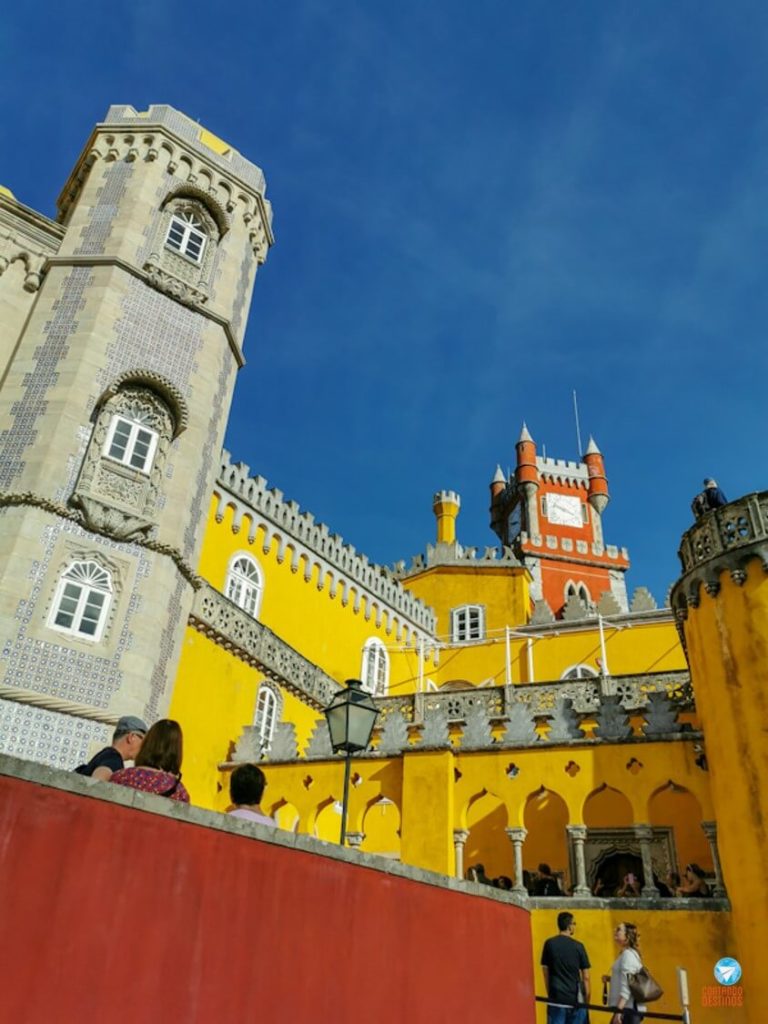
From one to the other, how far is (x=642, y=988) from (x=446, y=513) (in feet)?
85.1

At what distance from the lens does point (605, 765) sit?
13.1 metres

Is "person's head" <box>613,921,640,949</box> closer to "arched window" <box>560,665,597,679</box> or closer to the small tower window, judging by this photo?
the small tower window

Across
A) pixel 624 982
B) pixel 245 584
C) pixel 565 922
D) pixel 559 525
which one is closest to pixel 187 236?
pixel 245 584

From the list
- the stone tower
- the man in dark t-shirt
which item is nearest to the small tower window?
the stone tower

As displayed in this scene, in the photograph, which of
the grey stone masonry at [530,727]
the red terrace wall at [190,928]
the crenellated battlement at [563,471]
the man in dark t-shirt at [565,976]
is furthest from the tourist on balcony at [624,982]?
the crenellated battlement at [563,471]

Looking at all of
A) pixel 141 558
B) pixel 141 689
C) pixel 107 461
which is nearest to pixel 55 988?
pixel 141 689

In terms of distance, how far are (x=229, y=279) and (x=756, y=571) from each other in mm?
12340

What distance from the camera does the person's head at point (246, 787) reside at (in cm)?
570

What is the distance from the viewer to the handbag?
751 cm

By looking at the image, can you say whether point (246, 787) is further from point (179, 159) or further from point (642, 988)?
point (179, 159)

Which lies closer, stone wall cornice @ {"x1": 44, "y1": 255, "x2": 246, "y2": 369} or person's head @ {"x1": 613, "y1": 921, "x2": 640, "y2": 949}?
person's head @ {"x1": 613, "y1": 921, "x2": 640, "y2": 949}

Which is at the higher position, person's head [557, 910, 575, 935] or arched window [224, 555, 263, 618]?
arched window [224, 555, 263, 618]

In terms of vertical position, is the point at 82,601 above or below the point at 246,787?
above

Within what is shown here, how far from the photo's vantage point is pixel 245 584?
19.7 metres
